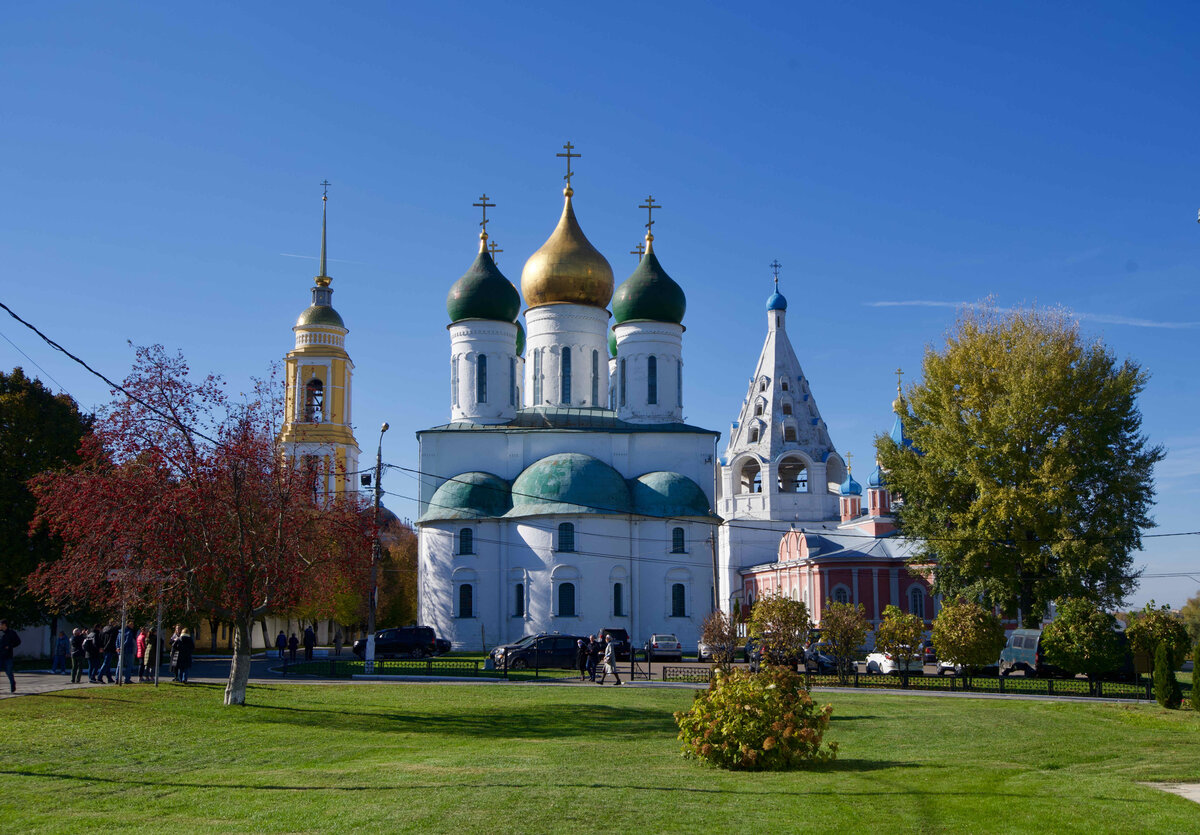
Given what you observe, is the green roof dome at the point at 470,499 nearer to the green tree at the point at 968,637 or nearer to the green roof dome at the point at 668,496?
the green roof dome at the point at 668,496

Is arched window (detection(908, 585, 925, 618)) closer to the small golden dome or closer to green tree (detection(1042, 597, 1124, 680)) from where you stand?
the small golden dome

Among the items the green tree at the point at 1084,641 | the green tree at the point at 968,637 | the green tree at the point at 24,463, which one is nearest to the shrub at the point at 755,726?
the green tree at the point at 968,637

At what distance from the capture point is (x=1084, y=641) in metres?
28.2

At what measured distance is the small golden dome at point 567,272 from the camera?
173ft

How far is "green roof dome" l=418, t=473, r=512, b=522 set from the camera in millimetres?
48000

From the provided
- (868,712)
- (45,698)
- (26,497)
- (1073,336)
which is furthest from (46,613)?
(1073,336)

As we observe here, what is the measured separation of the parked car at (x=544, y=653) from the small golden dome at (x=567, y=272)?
21090 millimetres

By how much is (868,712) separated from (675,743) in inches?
242

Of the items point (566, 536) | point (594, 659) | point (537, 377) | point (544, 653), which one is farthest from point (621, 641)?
point (537, 377)

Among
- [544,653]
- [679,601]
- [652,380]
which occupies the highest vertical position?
[652,380]

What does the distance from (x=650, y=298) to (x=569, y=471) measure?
10.3m

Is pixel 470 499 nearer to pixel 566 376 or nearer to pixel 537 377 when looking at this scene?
pixel 537 377

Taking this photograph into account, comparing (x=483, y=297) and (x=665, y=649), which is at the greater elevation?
(x=483, y=297)

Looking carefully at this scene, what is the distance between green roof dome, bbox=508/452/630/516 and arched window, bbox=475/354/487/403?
223 inches
